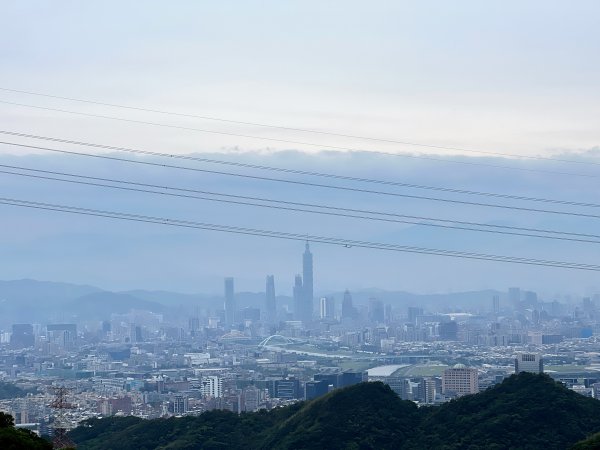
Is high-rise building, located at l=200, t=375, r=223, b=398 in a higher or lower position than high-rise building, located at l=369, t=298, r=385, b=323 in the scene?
lower

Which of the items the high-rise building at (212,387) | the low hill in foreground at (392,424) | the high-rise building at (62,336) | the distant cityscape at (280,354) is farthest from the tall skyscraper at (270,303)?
the low hill in foreground at (392,424)

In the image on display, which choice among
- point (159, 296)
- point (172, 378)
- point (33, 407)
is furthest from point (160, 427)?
point (159, 296)

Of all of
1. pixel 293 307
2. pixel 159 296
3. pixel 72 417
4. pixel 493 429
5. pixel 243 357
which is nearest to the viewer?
pixel 493 429

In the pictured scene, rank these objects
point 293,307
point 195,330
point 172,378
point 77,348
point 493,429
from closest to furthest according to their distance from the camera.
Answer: point 493,429 < point 172,378 < point 77,348 < point 195,330 < point 293,307

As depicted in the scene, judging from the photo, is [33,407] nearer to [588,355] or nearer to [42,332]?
[588,355]

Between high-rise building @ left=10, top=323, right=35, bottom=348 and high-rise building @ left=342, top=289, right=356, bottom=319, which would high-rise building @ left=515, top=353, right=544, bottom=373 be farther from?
high-rise building @ left=342, top=289, right=356, bottom=319

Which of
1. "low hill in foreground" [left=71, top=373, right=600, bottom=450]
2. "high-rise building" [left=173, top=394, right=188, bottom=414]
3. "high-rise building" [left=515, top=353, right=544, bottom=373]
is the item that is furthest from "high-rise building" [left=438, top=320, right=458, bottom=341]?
"low hill in foreground" [left=71, top=373, right=600, bottom=450]

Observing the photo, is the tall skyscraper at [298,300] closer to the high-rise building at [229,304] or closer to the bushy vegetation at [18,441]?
the high-rise building at [229,304]
